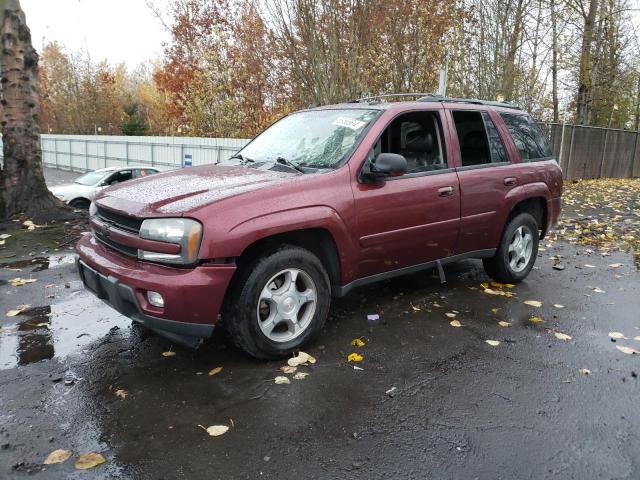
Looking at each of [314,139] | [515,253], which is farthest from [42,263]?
[515,253]

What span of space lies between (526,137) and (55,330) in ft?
17.0

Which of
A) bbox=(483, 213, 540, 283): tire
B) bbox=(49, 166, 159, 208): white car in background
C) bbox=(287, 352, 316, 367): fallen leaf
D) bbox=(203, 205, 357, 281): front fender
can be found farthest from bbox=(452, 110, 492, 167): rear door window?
bbox=(49, 166, 159, 208): white car in background

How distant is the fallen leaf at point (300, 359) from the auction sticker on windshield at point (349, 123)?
191 cm

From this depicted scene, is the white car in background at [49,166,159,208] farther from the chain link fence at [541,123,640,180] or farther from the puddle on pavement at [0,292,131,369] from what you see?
the chain link fence at [541,123,640,180]

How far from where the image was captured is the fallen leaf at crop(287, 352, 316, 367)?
3.62 m

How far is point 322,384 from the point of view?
11.0ft

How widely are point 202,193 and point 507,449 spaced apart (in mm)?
2432

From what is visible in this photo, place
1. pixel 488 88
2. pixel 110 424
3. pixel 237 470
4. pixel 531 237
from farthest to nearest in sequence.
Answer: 1. pixel 488 88
2. pixel 531 237
3. pixel 110 424
4. pixel 237 470

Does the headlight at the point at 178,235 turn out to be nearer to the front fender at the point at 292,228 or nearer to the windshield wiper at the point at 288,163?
the front fender at the point at 292,228

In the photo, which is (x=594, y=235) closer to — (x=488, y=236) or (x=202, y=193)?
(x=488, y=236)

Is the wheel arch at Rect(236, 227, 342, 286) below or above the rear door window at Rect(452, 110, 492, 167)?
below

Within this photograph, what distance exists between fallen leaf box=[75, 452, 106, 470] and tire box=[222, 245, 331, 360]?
1.12 meters

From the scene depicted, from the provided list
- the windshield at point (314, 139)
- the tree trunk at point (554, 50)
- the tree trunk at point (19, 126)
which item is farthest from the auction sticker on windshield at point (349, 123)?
the tree trunk at point (554, 50)

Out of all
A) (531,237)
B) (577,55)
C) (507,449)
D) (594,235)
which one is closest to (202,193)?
(507,449)
